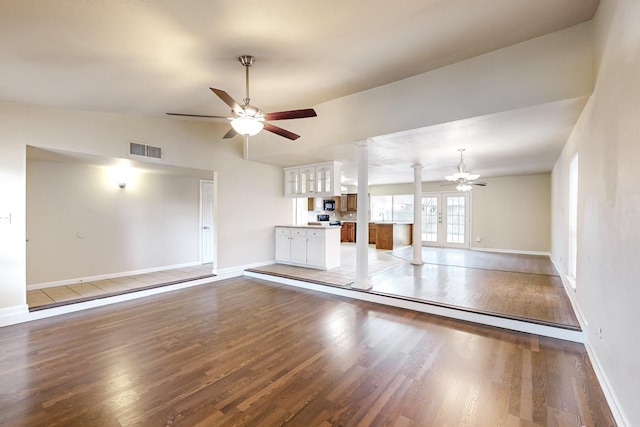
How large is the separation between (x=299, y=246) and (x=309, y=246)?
0.99 ft

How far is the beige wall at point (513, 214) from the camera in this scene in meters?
8.22

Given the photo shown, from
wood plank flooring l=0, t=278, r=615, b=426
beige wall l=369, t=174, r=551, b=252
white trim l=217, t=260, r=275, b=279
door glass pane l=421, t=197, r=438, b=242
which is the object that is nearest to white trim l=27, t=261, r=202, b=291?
white trim l=217, t=260, r=275, b=279

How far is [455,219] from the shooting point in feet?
32.2

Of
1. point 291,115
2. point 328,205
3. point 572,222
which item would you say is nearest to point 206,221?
point 291,115

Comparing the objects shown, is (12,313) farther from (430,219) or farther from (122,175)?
(430,219)

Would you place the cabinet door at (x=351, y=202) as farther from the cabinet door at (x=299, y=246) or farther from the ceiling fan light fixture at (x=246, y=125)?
the ceiling fan light fixture at (x=246, y=125)

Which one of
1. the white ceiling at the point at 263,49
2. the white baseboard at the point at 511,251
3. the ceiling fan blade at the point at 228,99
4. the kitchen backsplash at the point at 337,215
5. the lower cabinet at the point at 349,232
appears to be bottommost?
the white baseboard at the point at 511,251

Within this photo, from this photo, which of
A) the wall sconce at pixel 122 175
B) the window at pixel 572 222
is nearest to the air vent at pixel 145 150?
the wall sconce at pixel 122 175

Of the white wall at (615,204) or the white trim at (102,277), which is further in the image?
the white trim at (102,277)

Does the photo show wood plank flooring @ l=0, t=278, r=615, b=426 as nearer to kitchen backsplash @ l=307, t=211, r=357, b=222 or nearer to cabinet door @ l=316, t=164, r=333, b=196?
cabinet door @ l=316, t=164, r=333, b=196

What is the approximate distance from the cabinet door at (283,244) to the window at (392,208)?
20.0 feet

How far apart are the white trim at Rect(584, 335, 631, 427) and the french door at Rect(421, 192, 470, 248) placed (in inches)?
288

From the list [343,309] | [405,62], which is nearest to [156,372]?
[343,309]

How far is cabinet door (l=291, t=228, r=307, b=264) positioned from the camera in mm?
6348
